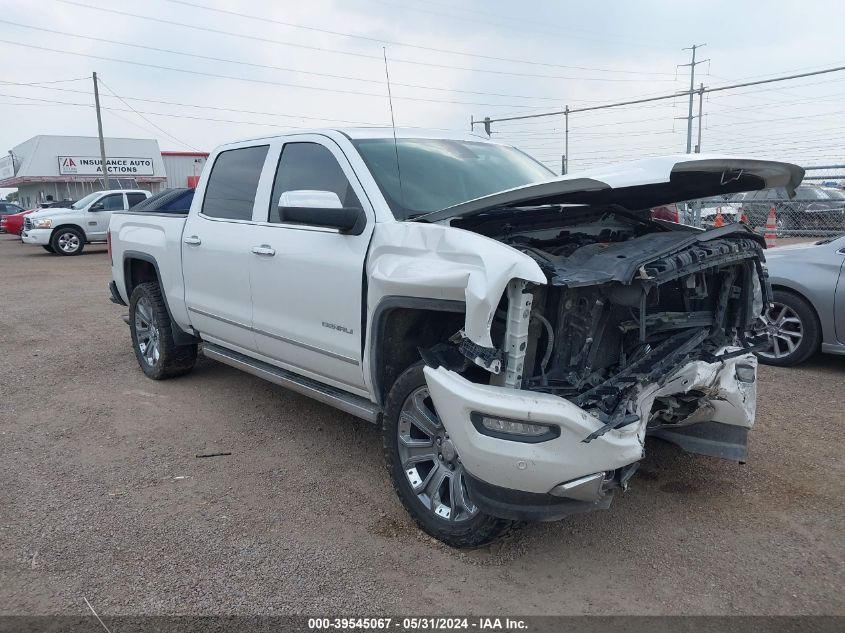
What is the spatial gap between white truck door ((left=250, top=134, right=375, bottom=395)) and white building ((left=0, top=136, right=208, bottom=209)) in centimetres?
3954

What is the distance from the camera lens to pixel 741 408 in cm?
363

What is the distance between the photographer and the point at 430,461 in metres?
3.43

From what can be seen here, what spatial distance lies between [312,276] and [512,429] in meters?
1.67

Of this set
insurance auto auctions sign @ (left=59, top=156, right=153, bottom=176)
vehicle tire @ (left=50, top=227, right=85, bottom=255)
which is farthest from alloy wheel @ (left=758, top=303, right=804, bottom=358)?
insurance auto auctions sign @ (left=59, top=156, right=153, bottom=176)

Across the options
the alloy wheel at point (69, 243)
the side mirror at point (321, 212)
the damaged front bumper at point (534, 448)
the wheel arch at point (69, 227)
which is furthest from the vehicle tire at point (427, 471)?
the alloy wheel at point (69, 243)

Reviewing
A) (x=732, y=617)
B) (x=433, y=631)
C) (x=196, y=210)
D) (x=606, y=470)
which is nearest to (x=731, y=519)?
(x=732, y=617)

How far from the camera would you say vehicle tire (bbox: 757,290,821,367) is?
5895 millimetres

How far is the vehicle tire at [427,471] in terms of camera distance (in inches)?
125

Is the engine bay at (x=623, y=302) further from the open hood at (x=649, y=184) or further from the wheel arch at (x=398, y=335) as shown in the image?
the wheel arch at (x=398, y=335)

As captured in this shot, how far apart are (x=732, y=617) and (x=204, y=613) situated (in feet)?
7.13

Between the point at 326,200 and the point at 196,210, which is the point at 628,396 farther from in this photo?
the point at 196,210

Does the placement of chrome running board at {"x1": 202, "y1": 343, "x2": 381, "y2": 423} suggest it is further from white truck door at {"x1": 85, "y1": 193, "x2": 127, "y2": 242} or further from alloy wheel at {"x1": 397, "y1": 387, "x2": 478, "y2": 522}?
white truck door at {"x1": 85, "y1": 193, "x2": 127, "y2": 242}

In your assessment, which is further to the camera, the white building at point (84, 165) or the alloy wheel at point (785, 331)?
the white building at point (84, 165)

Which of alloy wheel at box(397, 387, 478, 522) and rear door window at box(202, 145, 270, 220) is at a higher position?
rear door window at box(202, 145, 270, 220)
